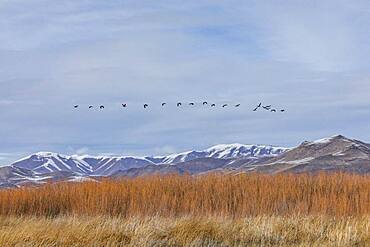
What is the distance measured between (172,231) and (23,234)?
156 inches

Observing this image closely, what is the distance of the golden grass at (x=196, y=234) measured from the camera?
16.9 metres

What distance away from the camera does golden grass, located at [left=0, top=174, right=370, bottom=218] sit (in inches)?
1040

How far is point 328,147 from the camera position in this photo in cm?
14888

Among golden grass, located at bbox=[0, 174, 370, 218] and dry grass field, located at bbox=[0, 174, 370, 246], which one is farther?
golden grass, located at bbox=[0, 174, 370, 218]

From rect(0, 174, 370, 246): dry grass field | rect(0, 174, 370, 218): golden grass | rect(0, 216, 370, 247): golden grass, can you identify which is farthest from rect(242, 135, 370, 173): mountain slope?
rect(0, 216, 370, 247): golden grass

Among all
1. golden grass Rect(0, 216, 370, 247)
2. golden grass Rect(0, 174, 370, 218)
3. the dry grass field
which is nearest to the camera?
golden grass Rect(0, 216, 370, 247)

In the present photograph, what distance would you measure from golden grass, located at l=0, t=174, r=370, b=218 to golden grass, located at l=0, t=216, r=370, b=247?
196 inches

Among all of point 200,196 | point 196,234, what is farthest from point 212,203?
point 196,234

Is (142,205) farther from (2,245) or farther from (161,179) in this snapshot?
(2,245)

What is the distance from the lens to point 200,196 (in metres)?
27.7

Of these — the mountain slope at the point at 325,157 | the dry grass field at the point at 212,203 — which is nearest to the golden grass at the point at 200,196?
the dry grass field at the point at 212,203

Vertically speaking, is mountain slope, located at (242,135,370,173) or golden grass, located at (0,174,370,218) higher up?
golden grass, located at (0,174,370,218)

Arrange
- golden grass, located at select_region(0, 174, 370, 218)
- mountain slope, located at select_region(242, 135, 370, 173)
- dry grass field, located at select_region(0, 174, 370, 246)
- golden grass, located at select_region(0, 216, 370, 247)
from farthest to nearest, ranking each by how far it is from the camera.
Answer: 1. mountain slope, located at select_region(242, 135, 370, 173)
2. golden grass, located at select_region(0, 174, 370, 218)
3. dry grass field, located at select_region(0, 174, 370, 246)
4. golden grass, located at select_region(0, 216, 370, 247)

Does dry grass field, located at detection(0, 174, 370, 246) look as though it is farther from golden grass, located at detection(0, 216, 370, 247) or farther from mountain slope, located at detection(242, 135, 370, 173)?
mountain slope, located at detection(242, 135, 370, 173)
